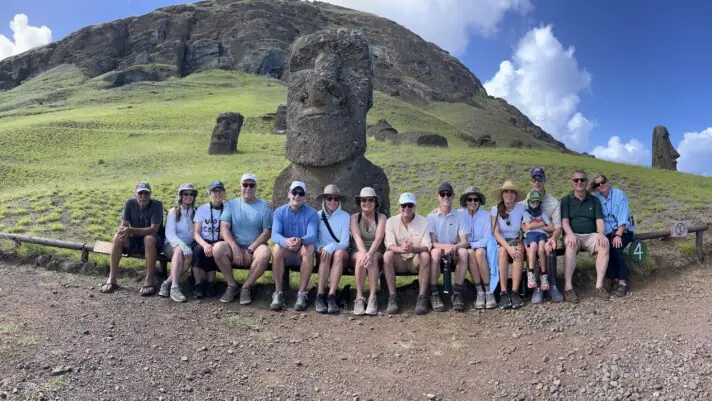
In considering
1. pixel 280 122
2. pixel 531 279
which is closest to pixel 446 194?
pixel 531 279

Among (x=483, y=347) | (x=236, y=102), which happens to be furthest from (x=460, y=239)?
(x=236, y=102)

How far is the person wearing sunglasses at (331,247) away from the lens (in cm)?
700

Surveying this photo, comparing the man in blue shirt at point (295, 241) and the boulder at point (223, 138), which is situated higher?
the boulder at point (223, 138)

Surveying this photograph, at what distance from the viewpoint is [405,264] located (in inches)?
283

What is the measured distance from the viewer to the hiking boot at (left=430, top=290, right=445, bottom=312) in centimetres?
689

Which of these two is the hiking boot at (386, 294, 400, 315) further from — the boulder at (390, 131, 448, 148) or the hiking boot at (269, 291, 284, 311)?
the boulder at (390, 131, 448, 148)

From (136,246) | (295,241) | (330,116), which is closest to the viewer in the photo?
(295,241)

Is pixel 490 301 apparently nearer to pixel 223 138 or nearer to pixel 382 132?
pixel 223 138

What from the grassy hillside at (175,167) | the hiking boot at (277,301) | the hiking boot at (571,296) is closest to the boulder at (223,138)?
the grassy hillside at (175,167)

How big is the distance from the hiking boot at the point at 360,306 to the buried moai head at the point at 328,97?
2381 millimetres

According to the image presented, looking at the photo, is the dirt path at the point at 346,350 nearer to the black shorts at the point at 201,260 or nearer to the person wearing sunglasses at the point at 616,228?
the person wearing sunglasses at the point at 616,228

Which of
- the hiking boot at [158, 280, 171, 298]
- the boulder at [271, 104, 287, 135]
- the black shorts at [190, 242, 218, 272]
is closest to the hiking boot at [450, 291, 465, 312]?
Answer: the black shorts at [190, 242, 218, 272]

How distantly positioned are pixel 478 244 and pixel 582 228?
57.7 inches

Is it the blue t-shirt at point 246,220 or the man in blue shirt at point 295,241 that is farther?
the blue t-shirt at point 246,220
